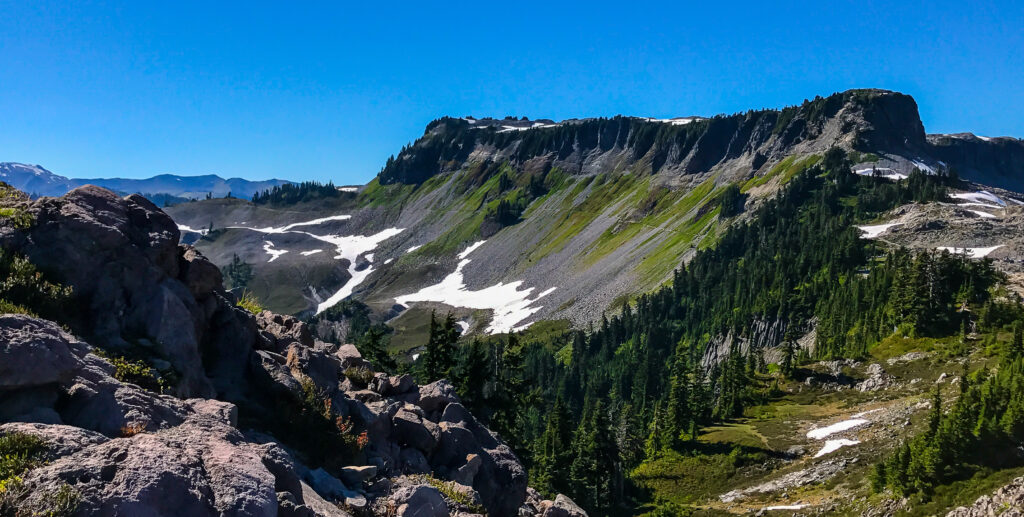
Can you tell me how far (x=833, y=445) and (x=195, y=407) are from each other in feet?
215

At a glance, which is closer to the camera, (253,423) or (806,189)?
(253,423)

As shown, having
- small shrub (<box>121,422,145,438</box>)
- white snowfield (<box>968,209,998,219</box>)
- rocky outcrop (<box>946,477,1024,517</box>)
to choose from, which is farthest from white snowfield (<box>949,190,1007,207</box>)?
small shrub (<box>121,422,145,438</box>)

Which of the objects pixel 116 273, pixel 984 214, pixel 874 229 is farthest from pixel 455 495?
pixel 984 214

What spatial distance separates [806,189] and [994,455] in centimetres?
13631

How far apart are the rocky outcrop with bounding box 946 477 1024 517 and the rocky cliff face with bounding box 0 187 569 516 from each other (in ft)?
95.1

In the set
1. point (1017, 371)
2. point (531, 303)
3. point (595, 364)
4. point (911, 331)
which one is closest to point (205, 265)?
point (1017, 371)

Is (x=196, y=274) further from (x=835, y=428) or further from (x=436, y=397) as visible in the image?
(x=835, y=428)

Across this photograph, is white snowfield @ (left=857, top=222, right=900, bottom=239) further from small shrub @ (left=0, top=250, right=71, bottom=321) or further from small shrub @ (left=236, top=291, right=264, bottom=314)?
small shrub @ (left=0, top=250, right=71, bottom=321)

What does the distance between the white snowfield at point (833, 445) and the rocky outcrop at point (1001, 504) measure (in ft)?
77.9

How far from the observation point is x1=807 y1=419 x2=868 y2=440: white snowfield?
6650 centimetres

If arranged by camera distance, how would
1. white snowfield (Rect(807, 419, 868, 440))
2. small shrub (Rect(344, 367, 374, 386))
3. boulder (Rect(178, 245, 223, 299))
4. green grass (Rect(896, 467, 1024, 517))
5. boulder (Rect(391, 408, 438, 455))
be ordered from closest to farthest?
boulder (Rect(178, 245, 223, 299))
boulder (Rect(391, 408, 438, 455))
small shrub (Rect(344, 367, 374, 386))
green grass (Rect(896, 467, 1024, 517))
white snowfield (Rect(807, 419, 868, 440))

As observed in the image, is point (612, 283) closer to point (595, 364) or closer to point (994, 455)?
point (595, 364)

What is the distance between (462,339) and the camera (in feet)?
581

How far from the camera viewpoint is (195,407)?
1388 centimetres
